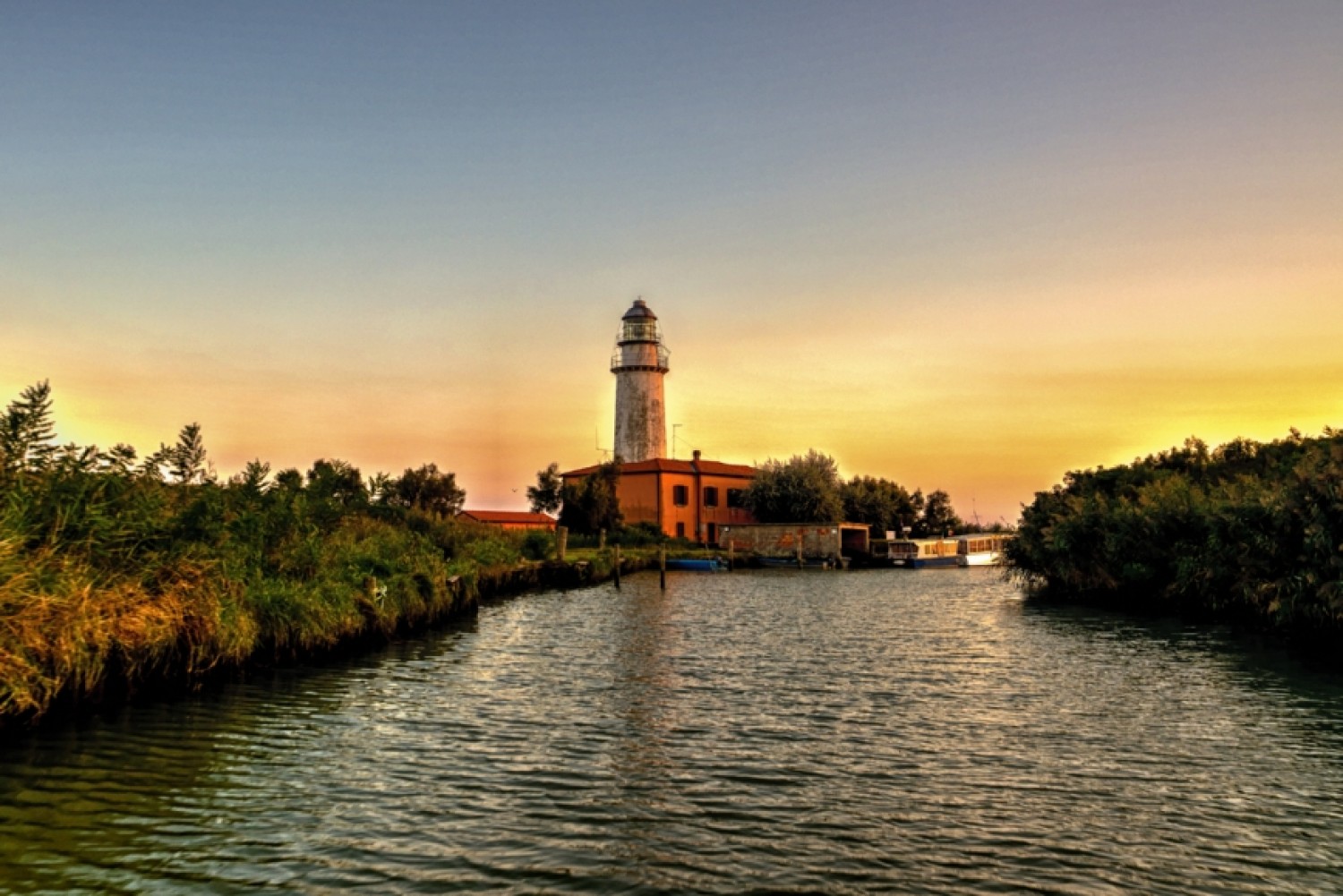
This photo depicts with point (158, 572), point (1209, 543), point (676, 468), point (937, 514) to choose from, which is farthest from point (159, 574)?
point (937, 514)

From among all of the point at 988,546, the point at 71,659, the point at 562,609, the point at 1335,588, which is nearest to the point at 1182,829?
the point at 71,659

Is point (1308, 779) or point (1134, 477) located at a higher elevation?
point (1134, 477)

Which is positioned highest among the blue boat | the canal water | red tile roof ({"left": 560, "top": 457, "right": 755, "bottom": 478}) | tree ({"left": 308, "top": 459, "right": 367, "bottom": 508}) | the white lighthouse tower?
the white lighthouse tower

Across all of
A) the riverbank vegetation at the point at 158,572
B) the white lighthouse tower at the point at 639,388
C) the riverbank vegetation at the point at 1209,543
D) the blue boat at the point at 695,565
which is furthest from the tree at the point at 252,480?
the white lighthouse tower at the point at 639,388

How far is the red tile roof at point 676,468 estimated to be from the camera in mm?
74812

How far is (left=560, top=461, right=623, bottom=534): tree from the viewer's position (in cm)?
6812

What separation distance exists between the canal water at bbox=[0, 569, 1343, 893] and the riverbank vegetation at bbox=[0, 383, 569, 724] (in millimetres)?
815

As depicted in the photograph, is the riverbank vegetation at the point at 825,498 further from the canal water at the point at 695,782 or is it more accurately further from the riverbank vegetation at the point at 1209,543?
the canal water at the point at 695,782

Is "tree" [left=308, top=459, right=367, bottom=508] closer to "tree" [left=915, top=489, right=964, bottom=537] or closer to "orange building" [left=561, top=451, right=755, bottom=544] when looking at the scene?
"orange building" [left=561, top=451, right=755, bottom=544]

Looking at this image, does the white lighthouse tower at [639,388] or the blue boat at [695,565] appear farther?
the white lighthouse tower at [639,388]

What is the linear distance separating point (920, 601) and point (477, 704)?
27.4 metres

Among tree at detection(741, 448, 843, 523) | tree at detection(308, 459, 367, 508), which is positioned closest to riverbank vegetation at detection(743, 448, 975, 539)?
tree at detection(741, 448, 843, 523)

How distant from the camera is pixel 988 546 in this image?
273 ft

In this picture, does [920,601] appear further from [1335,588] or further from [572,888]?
[572,888]
